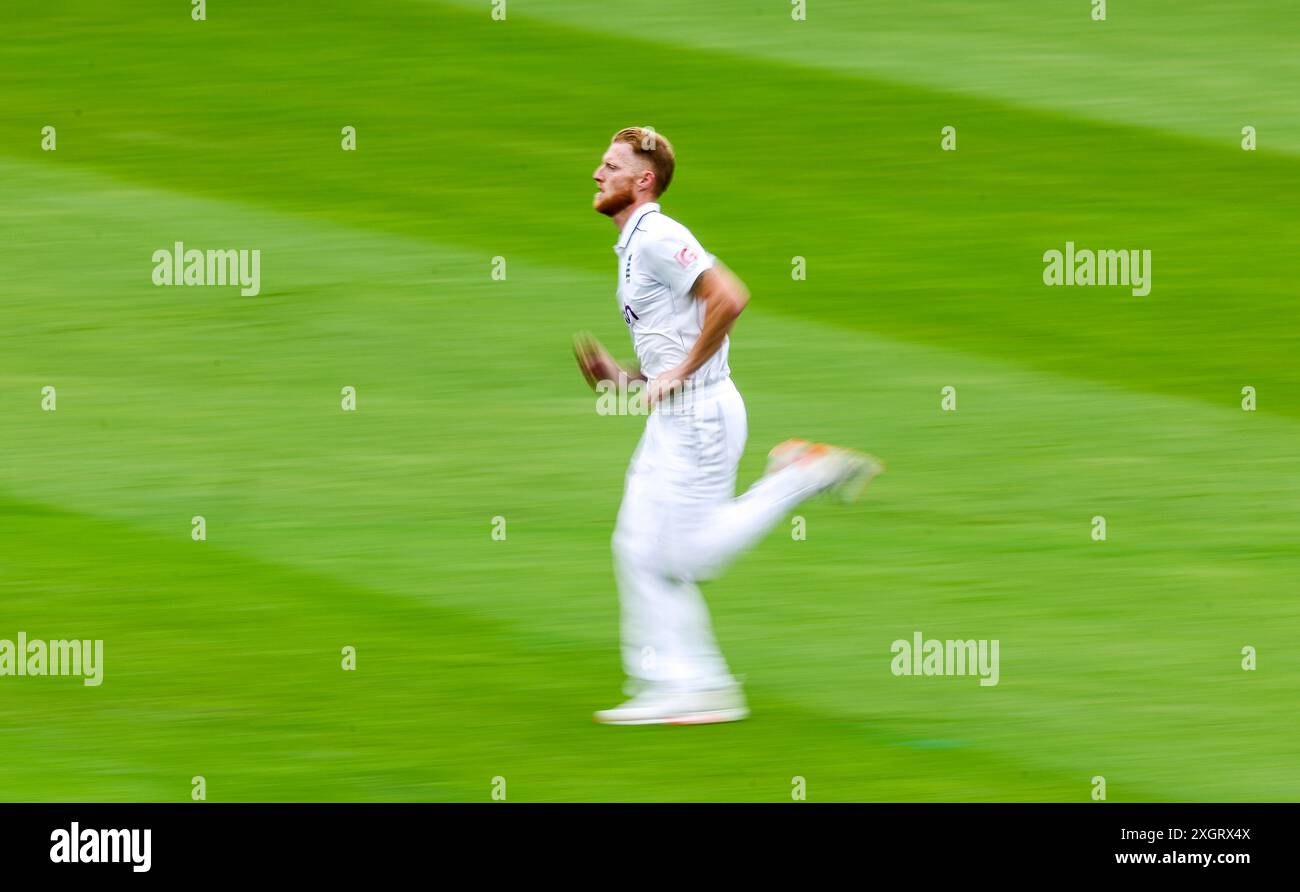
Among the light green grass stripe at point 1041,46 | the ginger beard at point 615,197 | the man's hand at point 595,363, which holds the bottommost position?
the man's hand at point 595,363

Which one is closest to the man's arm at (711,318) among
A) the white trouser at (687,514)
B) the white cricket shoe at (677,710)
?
the white trouser at (687,514)

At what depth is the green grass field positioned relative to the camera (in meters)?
7.57

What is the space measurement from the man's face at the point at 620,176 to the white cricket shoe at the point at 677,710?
1.90 metres

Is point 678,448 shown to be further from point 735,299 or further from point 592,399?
point 592,399

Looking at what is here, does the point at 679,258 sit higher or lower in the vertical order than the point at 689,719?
higher

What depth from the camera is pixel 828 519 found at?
412 inches

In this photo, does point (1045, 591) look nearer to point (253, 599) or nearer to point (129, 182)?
point (253, 599)

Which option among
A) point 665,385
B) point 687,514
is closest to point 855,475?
point 687,514

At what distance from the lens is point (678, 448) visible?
7.30 meters

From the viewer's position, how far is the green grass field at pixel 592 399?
24.8 ft

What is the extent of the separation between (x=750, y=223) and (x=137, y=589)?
6.31m

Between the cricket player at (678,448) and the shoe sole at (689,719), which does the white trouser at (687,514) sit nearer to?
the cricket player at (678,448)

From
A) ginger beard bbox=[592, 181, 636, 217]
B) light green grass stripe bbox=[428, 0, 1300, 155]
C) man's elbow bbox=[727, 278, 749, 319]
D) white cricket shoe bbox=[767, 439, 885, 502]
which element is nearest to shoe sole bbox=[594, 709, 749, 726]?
white cricket shoe bbox=[767, 439, 885, 502]

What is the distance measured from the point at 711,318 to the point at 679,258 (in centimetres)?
26
